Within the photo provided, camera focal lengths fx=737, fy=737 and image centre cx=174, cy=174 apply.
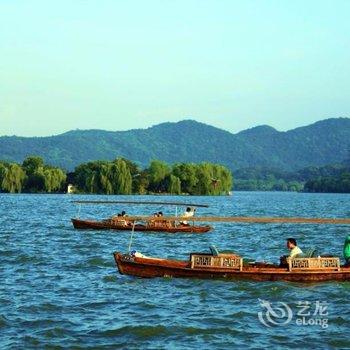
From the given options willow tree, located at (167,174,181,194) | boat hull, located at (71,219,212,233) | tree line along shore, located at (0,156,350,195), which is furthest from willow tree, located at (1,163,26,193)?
boat hull, located at (71,219,212,233)

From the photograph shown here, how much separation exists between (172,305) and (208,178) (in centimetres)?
14677

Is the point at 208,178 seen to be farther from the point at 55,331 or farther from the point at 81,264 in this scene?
the point at 55,331

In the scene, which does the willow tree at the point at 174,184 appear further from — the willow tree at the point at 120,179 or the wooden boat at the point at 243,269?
the wooden boat at the point at 243,269

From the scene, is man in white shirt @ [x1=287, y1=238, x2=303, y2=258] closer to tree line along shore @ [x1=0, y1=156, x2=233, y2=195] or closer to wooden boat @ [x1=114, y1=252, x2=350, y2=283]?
wooden boat @ [x1=114, y1=252, x2=350, y2=283]

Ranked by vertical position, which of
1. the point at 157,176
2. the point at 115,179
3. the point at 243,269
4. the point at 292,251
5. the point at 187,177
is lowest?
the point at 243,269

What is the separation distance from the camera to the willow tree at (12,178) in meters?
166

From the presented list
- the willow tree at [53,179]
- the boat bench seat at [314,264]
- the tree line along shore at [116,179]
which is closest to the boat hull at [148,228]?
the boat bench seat at [314,264]

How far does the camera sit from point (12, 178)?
166250mm

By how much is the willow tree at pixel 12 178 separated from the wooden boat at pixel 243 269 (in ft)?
461

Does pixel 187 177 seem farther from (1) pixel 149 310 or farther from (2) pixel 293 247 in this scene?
(1) pixel 149 310
